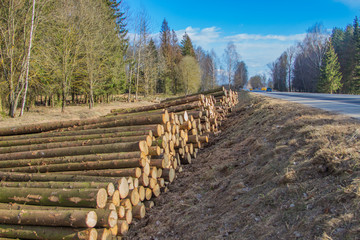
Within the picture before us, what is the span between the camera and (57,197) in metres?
3.92

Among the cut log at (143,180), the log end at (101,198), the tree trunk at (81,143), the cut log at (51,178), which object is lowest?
the cut log at (143,180)

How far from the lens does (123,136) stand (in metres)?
5.88

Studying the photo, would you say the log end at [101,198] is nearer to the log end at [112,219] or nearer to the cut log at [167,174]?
the log end at [112,219]

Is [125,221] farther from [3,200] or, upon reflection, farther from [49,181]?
[3,200]

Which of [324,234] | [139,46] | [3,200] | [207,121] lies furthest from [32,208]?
[139,46]

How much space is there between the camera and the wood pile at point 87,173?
3.71 metres

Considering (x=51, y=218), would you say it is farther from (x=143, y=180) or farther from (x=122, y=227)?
(x=143, y=180)

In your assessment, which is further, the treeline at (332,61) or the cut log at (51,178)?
the treeline at (332,61)

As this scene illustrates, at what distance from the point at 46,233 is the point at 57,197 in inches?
21.2

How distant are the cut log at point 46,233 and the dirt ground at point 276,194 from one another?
99cm

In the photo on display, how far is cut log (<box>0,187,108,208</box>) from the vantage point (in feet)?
12.5

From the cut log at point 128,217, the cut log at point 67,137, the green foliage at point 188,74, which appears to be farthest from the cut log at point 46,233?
the green foliage at point 188,74

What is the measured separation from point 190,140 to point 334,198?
17.0 feet

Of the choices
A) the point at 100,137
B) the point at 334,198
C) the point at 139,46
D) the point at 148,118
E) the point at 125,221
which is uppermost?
the point at 139,46
